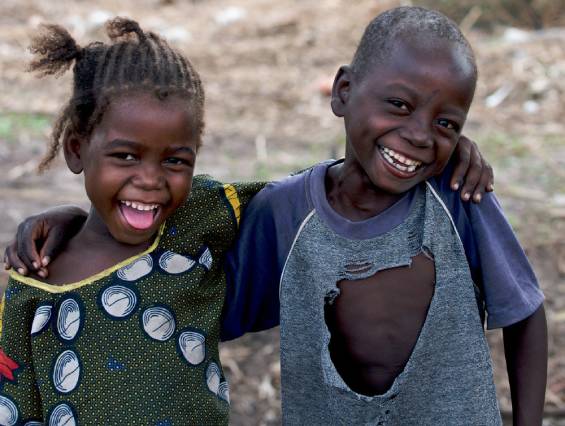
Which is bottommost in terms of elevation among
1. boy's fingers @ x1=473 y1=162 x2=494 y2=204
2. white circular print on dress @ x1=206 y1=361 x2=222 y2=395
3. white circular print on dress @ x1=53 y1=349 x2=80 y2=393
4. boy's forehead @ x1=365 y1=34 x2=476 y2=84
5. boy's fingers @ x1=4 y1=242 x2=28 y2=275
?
white circular print on dress @ x1=206 y1=361 x2=222 y2=395

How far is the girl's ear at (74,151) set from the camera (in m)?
2.20

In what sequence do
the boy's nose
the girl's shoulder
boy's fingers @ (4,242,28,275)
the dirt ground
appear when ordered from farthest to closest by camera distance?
the dirt ground < the girl's shoulder < boy's fingers @ (4,242,28,275) < the boy's nose

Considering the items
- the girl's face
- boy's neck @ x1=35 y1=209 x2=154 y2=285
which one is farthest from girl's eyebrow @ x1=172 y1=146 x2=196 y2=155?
boy's neck @ x1=35 y1=209 x2=154 y2=285

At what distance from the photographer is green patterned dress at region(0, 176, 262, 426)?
2.10 m

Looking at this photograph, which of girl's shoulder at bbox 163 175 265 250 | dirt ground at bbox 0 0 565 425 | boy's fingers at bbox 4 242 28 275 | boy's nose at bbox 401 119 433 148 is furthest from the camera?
dirt ground at bbox 0 0 565 425

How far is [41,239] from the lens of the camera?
7.34ft

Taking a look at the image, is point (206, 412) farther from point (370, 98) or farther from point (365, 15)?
point (365, 15)

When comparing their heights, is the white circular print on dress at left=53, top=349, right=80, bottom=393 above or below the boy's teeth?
below

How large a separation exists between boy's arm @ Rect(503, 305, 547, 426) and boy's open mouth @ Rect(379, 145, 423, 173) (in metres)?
0.46

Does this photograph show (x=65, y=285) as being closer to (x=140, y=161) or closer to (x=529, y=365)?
(x=140, y=161)

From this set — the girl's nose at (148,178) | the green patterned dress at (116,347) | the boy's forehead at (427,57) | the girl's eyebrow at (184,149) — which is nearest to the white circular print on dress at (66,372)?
the green patterned dress at (116,347)

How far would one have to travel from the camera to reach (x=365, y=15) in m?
9.19

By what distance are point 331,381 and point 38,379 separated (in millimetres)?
685

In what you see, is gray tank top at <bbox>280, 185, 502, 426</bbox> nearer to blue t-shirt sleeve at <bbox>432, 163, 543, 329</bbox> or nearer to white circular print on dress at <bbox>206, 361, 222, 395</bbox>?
blue t-shirt sleeve at <bbox>432, 163, 543, 329</bbox>
